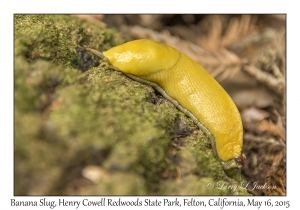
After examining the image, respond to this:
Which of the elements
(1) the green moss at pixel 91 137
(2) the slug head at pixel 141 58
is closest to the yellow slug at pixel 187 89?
(2) the slug head at pixel 141 58

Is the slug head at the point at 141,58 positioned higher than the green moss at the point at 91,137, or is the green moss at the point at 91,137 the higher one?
the slug head at the point at 141,58

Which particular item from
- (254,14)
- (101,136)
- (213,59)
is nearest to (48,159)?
(101,136)

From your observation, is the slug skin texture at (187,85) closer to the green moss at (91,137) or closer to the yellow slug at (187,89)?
the yellow slug at (187,89)

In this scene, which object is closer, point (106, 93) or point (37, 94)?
point (37, 94)

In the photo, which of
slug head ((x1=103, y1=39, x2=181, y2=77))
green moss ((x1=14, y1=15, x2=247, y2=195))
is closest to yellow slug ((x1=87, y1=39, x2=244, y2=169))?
slug head ((x1=103, y1=39, x2=181, y2=77))

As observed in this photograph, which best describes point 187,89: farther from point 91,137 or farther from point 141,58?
point 91,137

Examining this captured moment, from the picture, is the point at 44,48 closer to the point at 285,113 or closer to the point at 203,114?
the point at 203,114
